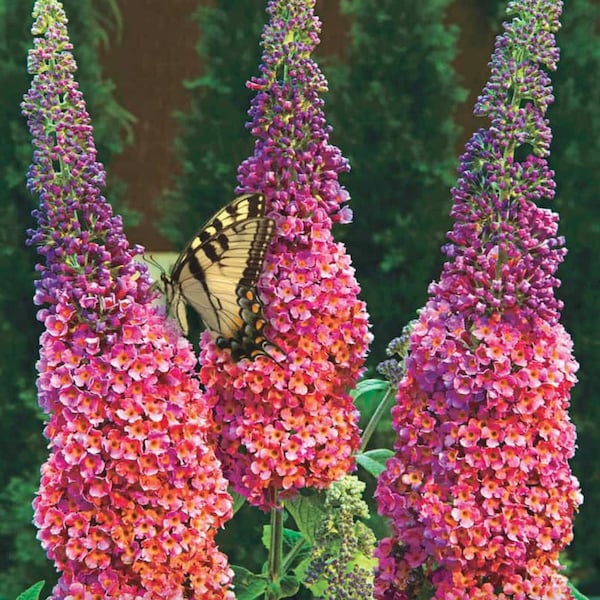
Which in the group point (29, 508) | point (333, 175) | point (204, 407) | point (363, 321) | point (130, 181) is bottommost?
point (29, 508)

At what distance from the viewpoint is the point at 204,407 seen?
7.01ft

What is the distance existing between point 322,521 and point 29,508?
14.1ft

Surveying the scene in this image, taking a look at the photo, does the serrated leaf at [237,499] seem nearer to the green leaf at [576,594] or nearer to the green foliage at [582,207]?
the green leaf at [576,594]

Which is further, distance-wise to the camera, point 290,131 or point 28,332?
point 28,332

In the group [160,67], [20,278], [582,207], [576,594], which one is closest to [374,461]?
[576,594]

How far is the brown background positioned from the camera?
738 centimetres

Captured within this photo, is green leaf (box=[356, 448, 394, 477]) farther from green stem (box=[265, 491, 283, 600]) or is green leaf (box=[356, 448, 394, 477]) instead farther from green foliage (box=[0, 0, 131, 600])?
green foliage (box=[0, 0, 131, 600])

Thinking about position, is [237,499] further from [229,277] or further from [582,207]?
[582,207]

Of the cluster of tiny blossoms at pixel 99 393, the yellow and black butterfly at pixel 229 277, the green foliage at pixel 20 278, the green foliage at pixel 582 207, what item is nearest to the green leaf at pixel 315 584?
the cluster of tiny blossoms at pixel 99 393

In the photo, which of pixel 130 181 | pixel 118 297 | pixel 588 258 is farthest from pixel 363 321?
pixel 130 181

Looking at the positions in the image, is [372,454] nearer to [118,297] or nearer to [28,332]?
[118,297]

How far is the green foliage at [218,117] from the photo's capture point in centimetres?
618

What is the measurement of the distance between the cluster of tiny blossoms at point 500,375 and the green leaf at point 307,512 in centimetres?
33

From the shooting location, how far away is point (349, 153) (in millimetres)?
6254
